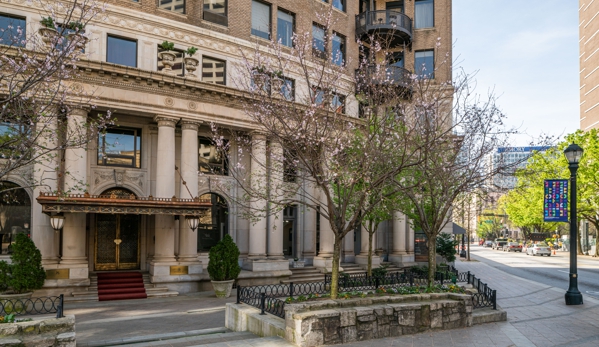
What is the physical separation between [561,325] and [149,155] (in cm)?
1847

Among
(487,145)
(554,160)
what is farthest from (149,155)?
(554,160)

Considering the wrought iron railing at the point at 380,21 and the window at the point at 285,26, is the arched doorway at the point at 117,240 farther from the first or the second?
the wrought iron railing at the point at 380,21

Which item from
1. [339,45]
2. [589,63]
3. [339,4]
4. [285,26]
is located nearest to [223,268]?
[285,26]

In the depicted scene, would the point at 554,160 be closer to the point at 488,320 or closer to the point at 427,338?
the point at 488,320

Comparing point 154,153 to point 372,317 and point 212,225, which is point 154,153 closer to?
point 212,225

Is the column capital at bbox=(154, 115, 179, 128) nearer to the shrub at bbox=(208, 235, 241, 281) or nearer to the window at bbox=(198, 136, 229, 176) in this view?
the window at bbox=(198, 136, 229, 176)

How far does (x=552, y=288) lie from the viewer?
24297 millimetres

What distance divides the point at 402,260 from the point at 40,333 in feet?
84.7

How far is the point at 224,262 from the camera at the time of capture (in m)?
20.4

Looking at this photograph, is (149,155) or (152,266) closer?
(152,266)

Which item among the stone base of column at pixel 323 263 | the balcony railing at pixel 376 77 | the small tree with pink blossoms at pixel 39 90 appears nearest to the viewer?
the small tree with pink blossoms at pixel 39 90

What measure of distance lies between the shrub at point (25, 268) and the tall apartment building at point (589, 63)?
77195 mm

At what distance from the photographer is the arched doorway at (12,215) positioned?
19.8m

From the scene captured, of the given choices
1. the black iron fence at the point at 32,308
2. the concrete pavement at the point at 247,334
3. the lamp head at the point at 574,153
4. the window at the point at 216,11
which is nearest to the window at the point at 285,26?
the window at the point at 216,11
